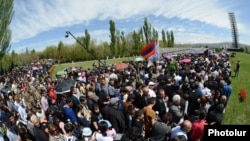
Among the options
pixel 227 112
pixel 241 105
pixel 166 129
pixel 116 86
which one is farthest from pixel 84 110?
pixel 241 105

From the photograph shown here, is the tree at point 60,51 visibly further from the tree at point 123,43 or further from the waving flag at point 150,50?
the waving flag at point 150,50

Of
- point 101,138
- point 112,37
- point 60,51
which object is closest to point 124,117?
point 101,138

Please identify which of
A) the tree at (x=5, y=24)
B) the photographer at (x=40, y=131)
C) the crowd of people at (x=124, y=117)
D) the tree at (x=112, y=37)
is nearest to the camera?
the crowd of people at (x=124, y=117)

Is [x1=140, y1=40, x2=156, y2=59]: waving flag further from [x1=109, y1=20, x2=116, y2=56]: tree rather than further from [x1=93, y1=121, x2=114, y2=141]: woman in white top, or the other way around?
[x1=109, y1=20, x2=116, y2=56]: tree

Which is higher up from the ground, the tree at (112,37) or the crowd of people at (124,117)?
the tree at (112,37)

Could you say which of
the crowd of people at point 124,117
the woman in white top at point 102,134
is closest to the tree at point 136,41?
the crowd of people at point 124,117

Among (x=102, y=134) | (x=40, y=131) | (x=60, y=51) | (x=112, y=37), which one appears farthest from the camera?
(x=60, y=51)

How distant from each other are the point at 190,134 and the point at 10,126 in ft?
15.0

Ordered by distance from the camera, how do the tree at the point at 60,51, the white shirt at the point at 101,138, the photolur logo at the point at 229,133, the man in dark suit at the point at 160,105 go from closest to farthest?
the photolur logo at the point at 229,133 < the white shirt at the point at 101,138 < the man in dark suit at the point at 160,105 < the tree at the point at 60,51

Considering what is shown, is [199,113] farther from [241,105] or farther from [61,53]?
[61,53]

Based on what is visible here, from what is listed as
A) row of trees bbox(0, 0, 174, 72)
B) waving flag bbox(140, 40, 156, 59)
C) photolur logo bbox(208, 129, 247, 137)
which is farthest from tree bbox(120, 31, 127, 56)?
photolur logo bbox(208, 129, 247, 137)

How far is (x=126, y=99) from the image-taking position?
9852 mm

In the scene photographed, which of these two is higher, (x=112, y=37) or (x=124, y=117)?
(x=112, y=37)

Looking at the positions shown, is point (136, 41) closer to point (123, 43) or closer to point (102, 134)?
point (123, 43)
